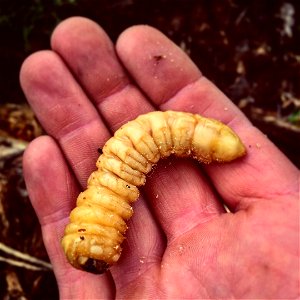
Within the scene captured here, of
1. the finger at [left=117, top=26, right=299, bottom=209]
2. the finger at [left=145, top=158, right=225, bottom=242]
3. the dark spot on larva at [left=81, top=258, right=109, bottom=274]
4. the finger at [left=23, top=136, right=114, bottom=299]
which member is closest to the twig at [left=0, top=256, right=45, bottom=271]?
the finger at [left=23, top=136, right=114, bottom=299]

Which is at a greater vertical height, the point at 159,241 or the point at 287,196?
the point at 287,196

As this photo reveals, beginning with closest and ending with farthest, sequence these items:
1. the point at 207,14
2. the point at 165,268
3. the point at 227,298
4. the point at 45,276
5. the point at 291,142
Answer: the point at 227,298 < the point at 165,268 < the point at 45,276 < the point at 291,142 < the point at 207,14

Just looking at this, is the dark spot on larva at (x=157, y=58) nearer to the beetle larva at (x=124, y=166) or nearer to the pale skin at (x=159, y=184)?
the pale skin at (x=159, y=184)

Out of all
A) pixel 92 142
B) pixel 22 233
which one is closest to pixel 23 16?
pixel 92 142

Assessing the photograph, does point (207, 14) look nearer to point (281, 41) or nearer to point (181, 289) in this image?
point (281, 41)

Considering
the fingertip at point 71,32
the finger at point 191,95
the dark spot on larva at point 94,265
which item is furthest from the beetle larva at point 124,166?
the fingertip at point 71,32

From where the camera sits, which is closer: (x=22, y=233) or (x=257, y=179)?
(x=257, y=179)
